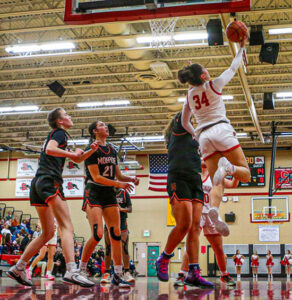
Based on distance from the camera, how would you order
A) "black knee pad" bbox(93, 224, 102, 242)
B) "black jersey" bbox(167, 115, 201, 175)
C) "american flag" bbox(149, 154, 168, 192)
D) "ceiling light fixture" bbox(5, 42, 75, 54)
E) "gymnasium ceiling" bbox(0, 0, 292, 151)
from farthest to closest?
1. "american flag" bbox(149, 154, 168, 192)
2. "ceiling light fixture" bbox(5, 42, 75, 54)
3. "gymnasium ceiling" bbox(0, 0, 292, 151)
4. "black knee pad" bbox(93, 224, 102, 242)
5. "black jersey" bbox(167, 115, 201, 175)

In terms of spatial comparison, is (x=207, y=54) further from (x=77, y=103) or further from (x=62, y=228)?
(x=62, y=228)

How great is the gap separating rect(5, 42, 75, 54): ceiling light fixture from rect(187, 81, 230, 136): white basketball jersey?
10.3m

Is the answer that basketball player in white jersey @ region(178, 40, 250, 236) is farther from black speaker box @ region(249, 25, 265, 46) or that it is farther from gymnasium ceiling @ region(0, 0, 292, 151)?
black speaker box @ region(249, 25, 265, 46)

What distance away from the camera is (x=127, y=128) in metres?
24.0

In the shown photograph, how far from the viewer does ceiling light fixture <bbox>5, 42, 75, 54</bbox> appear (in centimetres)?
1466

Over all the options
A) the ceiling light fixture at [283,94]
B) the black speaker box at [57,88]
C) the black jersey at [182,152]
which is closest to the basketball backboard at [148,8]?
the black jersey at [182,152]

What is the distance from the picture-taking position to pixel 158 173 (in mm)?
25188

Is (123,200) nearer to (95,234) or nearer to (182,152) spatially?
Result: (95,234)

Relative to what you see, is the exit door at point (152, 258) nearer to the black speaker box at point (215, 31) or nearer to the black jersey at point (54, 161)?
the black speaker box at point (215, 31)

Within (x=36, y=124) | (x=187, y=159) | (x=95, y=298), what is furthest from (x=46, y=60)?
(x=95, y=298)

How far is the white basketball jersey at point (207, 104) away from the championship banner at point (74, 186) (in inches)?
926

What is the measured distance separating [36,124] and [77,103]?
4389 mm

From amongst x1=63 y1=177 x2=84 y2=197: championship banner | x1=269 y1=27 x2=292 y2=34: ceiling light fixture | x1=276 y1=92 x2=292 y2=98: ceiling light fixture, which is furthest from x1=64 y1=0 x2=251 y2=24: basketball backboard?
x1=63 y1=177 x2=84 y2=197: championship banner

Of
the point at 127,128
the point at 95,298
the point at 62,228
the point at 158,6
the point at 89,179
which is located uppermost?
the point at 127,128
